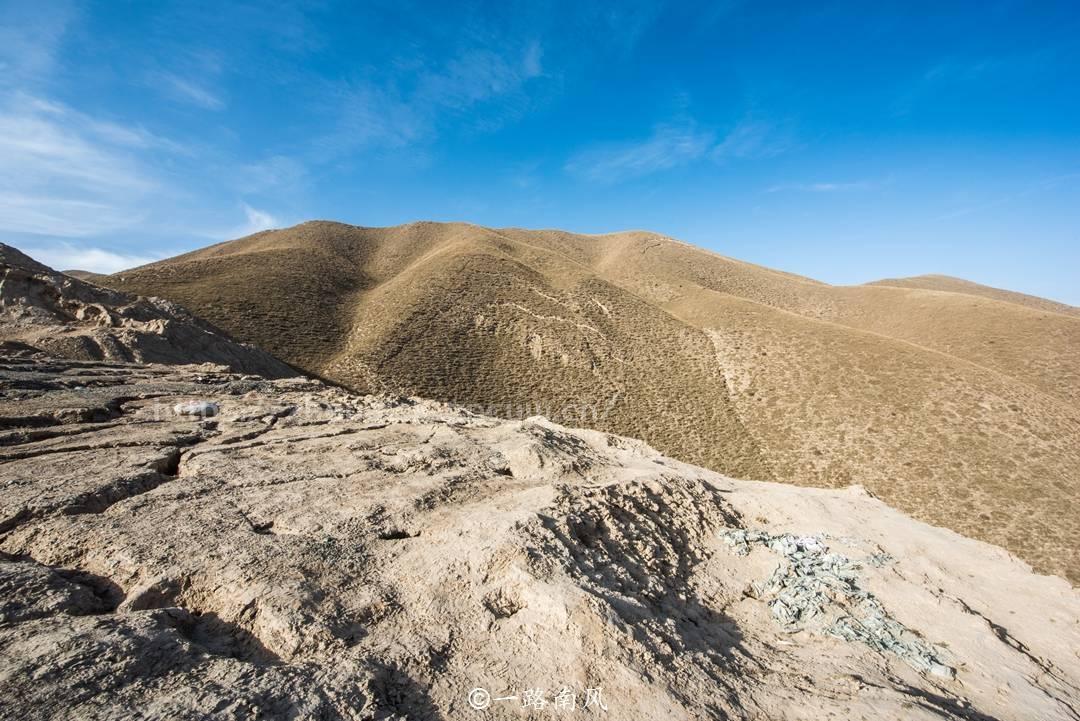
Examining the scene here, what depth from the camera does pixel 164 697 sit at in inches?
116

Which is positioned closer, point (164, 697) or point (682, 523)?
point (164, 697)

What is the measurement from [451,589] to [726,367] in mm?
35213

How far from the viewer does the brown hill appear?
22375mm

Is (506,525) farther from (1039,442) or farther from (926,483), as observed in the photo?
(1039,442)

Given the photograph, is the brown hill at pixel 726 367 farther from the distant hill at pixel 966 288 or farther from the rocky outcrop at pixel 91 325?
the distant hill at pixel 966 288

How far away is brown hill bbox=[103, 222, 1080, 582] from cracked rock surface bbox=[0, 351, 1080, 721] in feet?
53.1

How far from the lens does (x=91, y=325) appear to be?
1773 centimetres

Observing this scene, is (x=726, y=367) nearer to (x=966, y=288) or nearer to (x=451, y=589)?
(x=451, y=589)

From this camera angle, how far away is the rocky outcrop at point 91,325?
15375mm

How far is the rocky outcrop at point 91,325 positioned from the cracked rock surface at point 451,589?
7.38m

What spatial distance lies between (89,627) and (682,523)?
24.9 feet

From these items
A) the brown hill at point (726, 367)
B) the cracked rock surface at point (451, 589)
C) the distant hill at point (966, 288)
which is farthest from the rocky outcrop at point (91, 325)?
the distant hill at point (966, 288)

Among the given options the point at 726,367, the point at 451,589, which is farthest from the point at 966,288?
the point at 451,589

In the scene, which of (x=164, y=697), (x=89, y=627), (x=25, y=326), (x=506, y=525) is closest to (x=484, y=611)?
(x=506, y=525)
